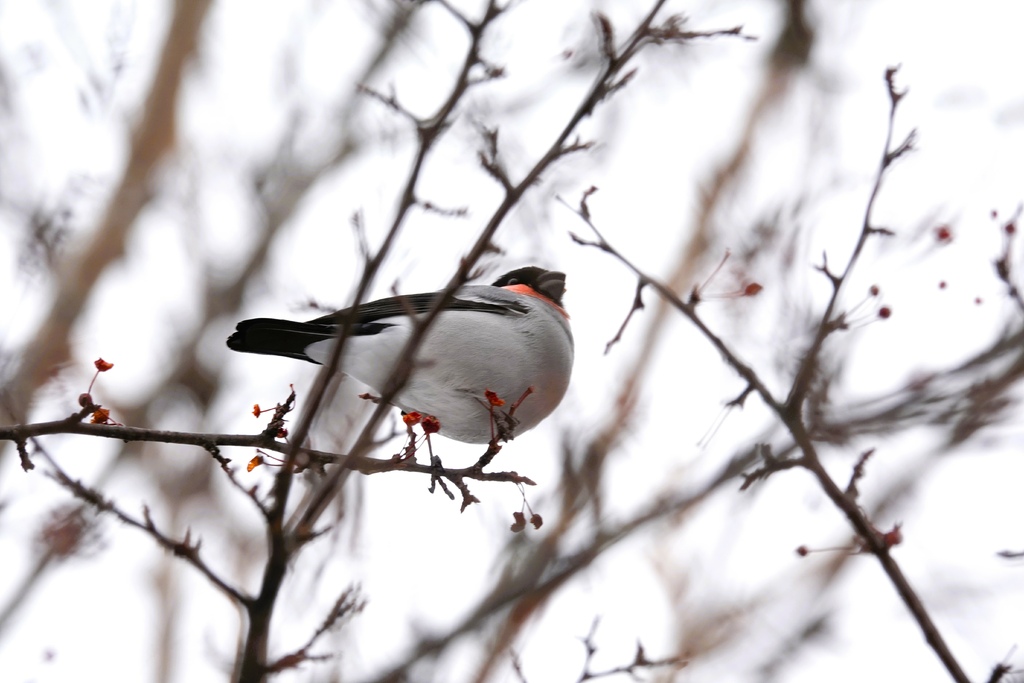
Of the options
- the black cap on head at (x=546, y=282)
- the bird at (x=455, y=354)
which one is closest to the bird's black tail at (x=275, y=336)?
the bird at (x=455, y=354)

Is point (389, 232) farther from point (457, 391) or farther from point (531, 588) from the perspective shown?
point (531, 588)

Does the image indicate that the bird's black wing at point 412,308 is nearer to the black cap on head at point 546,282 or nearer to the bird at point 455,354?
the bird at point 455,354

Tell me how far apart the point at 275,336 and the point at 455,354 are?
0.71 m

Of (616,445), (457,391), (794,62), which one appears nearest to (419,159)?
(457,391)

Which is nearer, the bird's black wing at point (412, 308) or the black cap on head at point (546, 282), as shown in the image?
the bird's black wing at point (412, 308)

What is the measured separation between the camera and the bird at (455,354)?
3.61 meters

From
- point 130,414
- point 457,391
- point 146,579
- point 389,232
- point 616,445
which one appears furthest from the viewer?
point 146,579

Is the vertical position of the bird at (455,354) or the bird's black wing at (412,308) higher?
the bird's black wing at (412,308)

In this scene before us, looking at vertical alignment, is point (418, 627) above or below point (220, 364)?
below

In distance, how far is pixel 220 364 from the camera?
828cm

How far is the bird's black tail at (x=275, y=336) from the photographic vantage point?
359 centimetres

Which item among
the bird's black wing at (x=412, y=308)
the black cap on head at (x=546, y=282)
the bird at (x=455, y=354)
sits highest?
the black cap on head at (x=546, y=282)

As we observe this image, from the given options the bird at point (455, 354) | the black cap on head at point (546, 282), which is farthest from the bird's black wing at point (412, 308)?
the black cap on head at point (546, 282)

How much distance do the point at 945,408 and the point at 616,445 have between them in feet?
6.30
